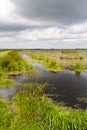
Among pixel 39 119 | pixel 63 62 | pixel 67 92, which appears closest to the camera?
pixel 39 119

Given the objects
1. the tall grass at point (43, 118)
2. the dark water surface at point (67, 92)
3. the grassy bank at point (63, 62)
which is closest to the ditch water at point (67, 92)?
the dark water surface at point (67, 92)

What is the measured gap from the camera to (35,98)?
13078 mm

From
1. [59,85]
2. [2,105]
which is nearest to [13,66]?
[59,85]

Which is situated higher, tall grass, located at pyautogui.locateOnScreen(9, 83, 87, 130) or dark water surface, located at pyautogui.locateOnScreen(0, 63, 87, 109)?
tall grass, located at pyautogui.locateOnScreen(9, 83, 87, 130)

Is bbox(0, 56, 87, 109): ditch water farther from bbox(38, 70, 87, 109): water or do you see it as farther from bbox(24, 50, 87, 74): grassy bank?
bbox(24, 50, 87, 74): grassy bank

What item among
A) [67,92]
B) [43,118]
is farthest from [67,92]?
[43,118]

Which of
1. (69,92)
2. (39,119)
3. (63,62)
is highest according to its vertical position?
(39,119)

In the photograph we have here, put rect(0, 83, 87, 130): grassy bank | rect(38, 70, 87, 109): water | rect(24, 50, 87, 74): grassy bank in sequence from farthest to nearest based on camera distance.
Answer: rect(24, 50, 87, 74): grassy bank < rect(38, 70, 87, 109): water < rect(0, 83, 87, 130): grassy bank

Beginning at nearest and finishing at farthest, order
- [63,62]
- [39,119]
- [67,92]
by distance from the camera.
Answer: [39,119]
[67,92]
[63,62]

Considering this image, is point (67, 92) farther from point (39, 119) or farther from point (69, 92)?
point (39, 119)

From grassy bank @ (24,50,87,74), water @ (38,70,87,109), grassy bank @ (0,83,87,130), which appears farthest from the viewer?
grassy bank @ (24,50,87,74)

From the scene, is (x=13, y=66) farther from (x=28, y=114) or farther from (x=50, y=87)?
(x=28, y=114)

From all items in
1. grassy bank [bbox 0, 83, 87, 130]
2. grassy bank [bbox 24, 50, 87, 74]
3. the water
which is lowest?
grassy bank [bbox 24, 50, 87, 74]

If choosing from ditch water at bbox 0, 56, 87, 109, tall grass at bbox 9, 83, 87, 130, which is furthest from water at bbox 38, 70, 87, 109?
tall grass at bbox 9, 83, 87, 130
